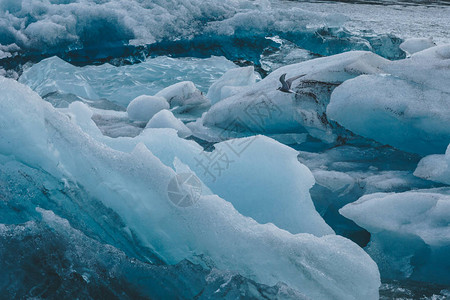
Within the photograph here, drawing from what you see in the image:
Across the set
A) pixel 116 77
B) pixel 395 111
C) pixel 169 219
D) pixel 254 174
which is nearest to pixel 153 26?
pixel 116 77

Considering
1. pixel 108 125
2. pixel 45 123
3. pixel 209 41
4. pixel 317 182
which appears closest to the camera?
pixel 45 123

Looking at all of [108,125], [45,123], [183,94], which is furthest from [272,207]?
[183,94]

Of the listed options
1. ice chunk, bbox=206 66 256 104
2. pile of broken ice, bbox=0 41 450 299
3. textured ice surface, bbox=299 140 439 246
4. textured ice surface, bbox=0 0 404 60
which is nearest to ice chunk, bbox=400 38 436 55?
textured ice surface, bbox=0 0 404 60

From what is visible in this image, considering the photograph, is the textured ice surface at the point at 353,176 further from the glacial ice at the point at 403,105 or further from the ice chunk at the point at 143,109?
the ice chunk at the point at 143,109

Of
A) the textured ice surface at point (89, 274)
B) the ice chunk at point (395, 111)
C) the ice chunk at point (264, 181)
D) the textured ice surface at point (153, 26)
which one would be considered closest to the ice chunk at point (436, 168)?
the ice chunk at point (395, 111)

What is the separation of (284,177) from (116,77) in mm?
3593

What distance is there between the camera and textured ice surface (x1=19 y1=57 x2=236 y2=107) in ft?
14.9

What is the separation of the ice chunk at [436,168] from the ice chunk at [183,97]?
220cm

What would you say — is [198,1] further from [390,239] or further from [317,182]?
[390,239]

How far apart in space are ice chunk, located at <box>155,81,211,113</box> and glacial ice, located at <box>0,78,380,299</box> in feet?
7.34

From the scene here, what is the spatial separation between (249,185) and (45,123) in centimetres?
89

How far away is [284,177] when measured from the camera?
1938 mm

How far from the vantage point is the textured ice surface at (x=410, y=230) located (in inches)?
70.2

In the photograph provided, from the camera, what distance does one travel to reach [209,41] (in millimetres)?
7531
